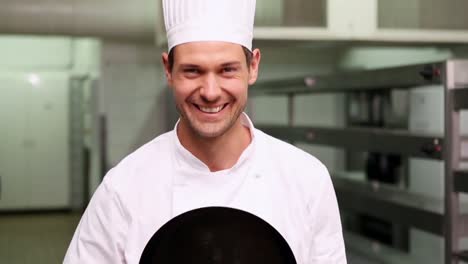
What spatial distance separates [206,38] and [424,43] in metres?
2.13

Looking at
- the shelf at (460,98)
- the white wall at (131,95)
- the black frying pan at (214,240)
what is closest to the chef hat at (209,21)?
the black frying pan at (214,240)

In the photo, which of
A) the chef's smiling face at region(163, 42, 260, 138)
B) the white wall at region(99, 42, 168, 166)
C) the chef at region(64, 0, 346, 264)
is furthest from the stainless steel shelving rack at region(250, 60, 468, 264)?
the white wall at region(99, 42, 168, 166)

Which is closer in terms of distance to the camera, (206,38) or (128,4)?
(206,38)

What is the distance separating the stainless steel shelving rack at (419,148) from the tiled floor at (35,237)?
2.70 metres

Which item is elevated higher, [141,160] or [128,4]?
[128,4]

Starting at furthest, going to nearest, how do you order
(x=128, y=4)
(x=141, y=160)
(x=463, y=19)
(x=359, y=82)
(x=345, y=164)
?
(x=345, y=164), (x=128, y=4), (x=463, y=19), (x=359, y=82), (x=141, y=160)

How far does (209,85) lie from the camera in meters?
1.01

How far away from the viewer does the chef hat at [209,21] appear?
41.8 inches

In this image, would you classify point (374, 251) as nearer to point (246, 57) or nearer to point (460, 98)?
point (460, 98)

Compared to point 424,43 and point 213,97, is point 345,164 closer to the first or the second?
point 424,43

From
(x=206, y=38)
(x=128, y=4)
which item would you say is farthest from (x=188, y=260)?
(x=128, y=4)

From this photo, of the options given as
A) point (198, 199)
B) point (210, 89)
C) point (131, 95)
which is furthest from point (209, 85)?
point (131, 95)

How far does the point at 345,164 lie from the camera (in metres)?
4.64

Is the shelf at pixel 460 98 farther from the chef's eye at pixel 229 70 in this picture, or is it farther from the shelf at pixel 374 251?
the chef's eye at pixel 229 70
